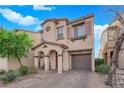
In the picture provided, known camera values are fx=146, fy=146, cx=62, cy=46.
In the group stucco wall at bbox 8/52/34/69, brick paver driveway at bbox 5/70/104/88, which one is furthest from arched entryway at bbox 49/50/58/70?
brick paver driveway at bbox 5/70/104/88

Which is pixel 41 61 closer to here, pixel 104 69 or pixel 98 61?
pixel 98 61

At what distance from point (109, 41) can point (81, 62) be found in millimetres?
2970

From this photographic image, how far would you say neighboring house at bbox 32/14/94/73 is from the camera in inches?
449

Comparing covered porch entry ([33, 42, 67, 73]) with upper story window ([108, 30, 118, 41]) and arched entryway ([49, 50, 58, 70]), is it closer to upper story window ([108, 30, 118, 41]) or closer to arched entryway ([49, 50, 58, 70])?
arched entryway ([49, 50, 58, 70])

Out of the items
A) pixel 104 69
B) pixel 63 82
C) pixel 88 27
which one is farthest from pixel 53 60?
pixel 63 82

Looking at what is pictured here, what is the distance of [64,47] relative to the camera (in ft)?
39.2

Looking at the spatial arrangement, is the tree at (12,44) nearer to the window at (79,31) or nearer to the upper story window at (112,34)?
the window at (79,31)

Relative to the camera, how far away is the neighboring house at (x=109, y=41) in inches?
453

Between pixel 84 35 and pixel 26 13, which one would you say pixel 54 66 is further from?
pixel 26 13

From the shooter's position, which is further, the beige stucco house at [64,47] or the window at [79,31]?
the window at [79,31]

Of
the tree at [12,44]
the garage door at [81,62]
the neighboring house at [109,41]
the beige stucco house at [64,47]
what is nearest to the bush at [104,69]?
the beige stucco house at [64,47]

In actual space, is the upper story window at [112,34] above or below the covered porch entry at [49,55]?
above

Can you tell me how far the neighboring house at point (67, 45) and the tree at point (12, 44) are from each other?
1493mm

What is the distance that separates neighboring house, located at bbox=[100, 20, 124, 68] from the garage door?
4.14 feet
